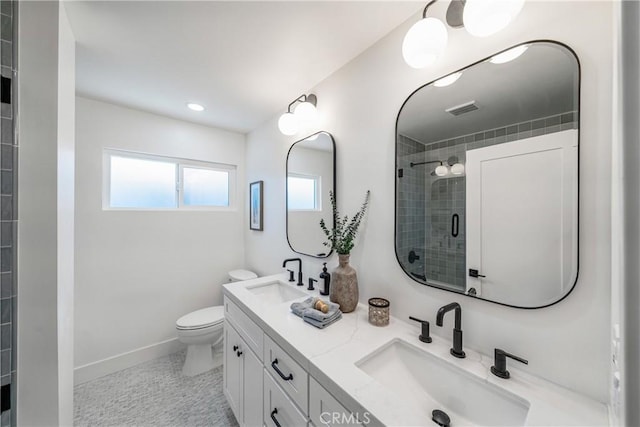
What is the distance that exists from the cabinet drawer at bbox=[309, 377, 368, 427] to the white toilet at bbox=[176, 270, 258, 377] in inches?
56.9

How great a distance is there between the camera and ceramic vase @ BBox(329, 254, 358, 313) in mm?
1229

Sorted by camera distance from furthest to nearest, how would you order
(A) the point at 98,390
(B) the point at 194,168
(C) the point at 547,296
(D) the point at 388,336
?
(B) the point at 194,168 → (A) the point at 98,390 → (D) the point at 388,336 → (C) the point at 547,296

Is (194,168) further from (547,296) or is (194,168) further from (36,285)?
(547,296)

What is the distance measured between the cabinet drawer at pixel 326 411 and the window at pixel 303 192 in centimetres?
107

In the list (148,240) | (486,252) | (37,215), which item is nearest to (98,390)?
(148,240)

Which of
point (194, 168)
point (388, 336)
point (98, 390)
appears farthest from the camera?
point (194, 168)

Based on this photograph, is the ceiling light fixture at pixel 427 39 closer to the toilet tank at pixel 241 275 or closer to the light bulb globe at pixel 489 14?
the light bulb globe at pixel 489 14

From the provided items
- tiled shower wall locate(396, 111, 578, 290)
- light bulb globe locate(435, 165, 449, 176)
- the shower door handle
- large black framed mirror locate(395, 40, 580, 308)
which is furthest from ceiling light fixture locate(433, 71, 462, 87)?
the shower door handle

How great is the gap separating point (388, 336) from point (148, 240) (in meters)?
2.25

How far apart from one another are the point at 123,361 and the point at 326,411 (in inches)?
88.8

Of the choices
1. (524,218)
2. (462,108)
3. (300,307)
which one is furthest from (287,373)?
(462,108)

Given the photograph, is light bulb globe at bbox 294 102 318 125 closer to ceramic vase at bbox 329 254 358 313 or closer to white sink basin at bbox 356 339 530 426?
ceramic vase at bbox 329 254 358 313

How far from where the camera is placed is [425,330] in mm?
968

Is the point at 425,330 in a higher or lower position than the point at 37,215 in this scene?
lower
